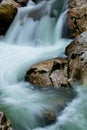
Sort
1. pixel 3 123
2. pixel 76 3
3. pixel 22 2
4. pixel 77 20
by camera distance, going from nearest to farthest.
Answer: pixel 3 123
pixel 77 20
pixel 76 3
pixel 22 2

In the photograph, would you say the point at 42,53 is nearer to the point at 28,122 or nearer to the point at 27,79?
the point at 27,79

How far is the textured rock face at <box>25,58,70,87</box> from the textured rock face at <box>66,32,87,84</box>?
0.21 metres

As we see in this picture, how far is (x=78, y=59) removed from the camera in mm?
8414

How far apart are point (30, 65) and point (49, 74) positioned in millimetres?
1104

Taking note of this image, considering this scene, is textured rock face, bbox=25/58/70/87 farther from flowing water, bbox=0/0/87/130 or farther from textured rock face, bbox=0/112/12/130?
textured rock face, bbox=0/112/12/130

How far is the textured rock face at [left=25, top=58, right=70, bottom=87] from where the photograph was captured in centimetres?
786

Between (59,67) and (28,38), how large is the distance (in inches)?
112

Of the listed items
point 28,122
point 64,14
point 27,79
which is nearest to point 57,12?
point 64,14

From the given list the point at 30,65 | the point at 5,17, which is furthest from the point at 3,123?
the point at 5,17

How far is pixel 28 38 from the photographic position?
35.2 feet

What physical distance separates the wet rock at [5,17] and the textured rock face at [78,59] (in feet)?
10.0

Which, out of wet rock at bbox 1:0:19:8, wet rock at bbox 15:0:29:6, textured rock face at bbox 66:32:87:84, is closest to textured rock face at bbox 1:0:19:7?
wet rock at bbox 1:0:19:8

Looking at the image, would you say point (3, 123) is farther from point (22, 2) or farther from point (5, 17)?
point (22, 2)

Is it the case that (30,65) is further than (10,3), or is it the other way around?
(10,3)
